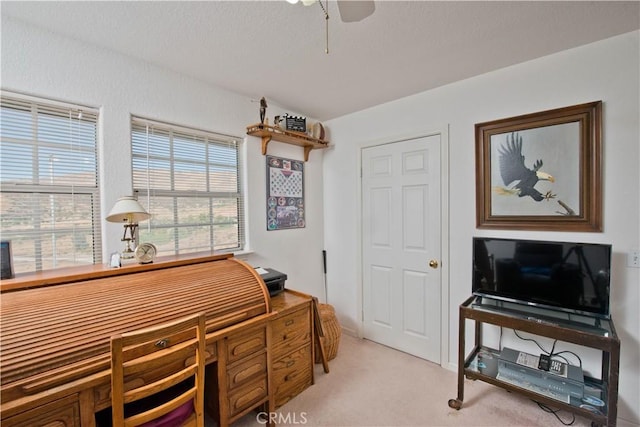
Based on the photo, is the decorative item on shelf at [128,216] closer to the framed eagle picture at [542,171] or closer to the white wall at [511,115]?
the white wall at [511,115]

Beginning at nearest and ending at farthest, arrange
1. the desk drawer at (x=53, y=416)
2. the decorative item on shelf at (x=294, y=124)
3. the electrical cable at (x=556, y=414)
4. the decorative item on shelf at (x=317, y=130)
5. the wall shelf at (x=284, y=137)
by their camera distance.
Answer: the desk drawer at (x=53, y=416)
the electrical cable at (x=556, y=414)
the wall shelf at (x=284, y=137)
the decorative item on shelf at (x=294, y=124)
the decorative item on shelf at (x=317, y=130)

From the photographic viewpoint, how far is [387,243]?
2.93 meters

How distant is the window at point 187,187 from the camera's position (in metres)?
2.12

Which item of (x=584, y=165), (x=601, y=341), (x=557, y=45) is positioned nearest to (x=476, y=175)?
(x=584, y=165)

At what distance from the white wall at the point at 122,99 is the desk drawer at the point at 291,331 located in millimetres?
832

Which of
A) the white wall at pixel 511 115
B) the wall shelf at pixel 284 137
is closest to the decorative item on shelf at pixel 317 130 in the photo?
the wall shelf at pixel 284 137

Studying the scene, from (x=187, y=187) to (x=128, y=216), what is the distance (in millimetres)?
641

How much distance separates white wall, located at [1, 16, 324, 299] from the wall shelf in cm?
8

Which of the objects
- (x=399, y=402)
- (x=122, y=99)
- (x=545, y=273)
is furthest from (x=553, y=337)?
(x=122, y=99)

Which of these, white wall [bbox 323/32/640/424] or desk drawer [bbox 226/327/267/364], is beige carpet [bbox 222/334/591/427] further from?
desk drawer [bbox 226/327/267/364]

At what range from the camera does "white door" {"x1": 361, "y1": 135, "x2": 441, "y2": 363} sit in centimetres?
261

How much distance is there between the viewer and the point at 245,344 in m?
1.73

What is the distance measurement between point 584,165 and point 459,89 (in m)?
1.07

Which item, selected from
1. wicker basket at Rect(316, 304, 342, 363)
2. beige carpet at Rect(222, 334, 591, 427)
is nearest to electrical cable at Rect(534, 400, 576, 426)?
beige carpet at Rect(222, 334, 591, 427)
